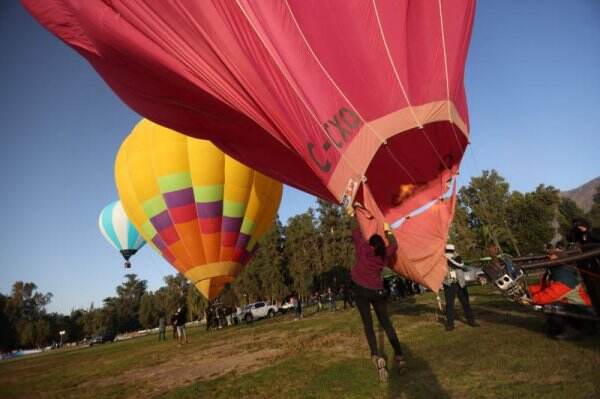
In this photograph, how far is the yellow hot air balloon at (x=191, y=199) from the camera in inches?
545

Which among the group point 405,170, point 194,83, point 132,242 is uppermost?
point 132,242

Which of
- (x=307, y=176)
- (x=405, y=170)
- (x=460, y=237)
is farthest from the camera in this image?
(x=460, y=237)

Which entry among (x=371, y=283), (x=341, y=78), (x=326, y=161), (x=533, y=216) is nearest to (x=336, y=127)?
(x=326, y=161)

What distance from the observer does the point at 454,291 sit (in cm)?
766

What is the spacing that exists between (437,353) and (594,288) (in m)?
2.24

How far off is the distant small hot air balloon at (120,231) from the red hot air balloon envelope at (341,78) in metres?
24.7

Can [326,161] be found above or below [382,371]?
above

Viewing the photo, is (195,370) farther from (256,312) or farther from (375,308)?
(256,312)

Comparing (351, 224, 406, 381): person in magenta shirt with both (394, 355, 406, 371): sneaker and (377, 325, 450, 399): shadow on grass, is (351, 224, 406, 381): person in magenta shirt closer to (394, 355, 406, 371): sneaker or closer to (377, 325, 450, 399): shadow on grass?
(394, 355, 406, 371): sneaker

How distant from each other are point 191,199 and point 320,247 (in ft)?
109

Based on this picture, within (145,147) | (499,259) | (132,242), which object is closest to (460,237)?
(132,242)

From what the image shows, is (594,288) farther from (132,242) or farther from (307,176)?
(132,242)

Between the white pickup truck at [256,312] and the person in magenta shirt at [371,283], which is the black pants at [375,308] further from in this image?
the white pickup truck at [256,312]

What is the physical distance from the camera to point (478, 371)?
4.31 meters
